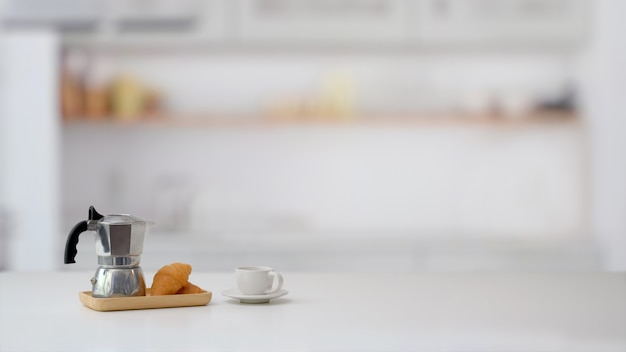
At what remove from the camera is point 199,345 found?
3.94ft

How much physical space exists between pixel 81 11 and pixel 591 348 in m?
3.73

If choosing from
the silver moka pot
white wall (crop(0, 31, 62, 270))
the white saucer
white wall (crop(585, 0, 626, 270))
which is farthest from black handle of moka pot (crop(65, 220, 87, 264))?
white wall (crop(585, 0, 626, 270))

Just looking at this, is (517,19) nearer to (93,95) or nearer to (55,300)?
(93,95)

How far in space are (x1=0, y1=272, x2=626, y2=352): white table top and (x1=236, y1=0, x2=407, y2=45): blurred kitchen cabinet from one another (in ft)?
8.74

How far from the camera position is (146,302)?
1537mm

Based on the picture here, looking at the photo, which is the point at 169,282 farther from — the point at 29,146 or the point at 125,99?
the point at 125,99

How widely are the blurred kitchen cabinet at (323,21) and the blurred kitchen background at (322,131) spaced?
1cm

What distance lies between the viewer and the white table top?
1.23 meters

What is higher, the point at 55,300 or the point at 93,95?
the point at 93,95

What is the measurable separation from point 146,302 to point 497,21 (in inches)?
132

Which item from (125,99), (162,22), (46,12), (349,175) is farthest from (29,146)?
(349,175)

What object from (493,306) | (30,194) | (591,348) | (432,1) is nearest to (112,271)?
(493,306)

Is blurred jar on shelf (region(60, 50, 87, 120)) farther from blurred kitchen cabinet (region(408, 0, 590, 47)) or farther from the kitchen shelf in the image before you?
blurred kitchen cabinet (region(408, 0, 590, 47))

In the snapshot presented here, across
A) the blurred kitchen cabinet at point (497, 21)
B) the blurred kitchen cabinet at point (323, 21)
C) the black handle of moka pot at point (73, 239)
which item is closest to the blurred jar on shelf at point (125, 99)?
the blurred kitchen cabinet at point (323, 21)
